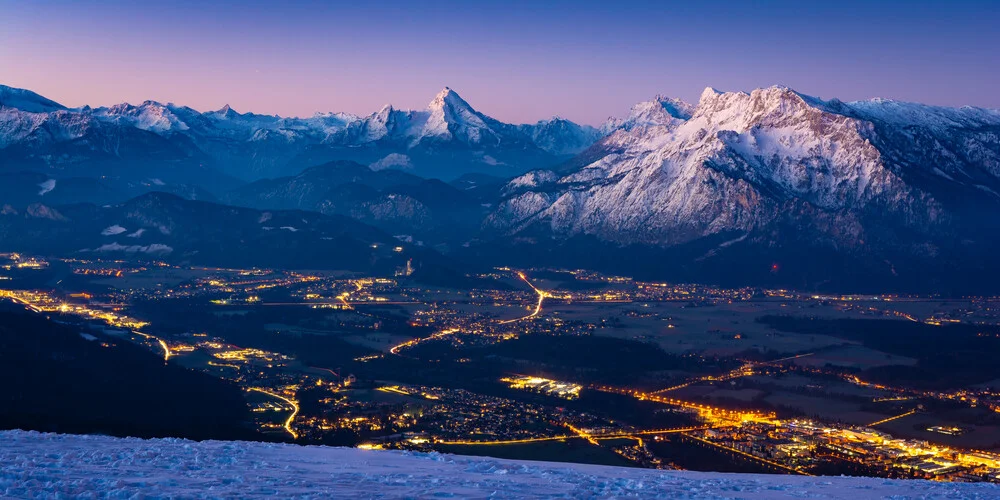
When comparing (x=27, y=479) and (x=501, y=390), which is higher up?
(x=27, y=479)

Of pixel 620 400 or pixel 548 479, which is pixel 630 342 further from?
pixel 548 479

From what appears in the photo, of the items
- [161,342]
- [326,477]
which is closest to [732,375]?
[161,342]

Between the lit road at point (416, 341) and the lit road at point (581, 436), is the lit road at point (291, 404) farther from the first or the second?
the lit road at point (416, 341)

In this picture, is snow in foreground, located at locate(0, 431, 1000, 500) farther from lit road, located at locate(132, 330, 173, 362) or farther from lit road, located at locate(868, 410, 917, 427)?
lit road, located at locate(132, 330, 173, 362)

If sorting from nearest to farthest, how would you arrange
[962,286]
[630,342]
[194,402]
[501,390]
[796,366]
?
1. [194,402]
2. [501,390]
3. [796,366]
4. [630,342]
5. [962,286]

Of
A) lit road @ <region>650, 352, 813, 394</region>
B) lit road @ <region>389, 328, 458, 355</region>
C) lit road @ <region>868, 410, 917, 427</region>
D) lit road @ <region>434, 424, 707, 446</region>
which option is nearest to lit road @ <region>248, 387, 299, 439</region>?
lit road @ <region>434, 424, 707, 446</region>

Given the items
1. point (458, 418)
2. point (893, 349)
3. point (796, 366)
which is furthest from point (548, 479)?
point (893, 349)

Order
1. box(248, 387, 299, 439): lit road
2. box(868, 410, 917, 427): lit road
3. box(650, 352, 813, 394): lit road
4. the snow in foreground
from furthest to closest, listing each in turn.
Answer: box(650, 352, 813, 394): lit road
box(868, 410, 917, 427): lit road
box(248, 387, 299, 439): lit road
the snow in foreground

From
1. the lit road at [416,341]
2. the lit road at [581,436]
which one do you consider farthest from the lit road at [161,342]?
the lit road at [581,436]
